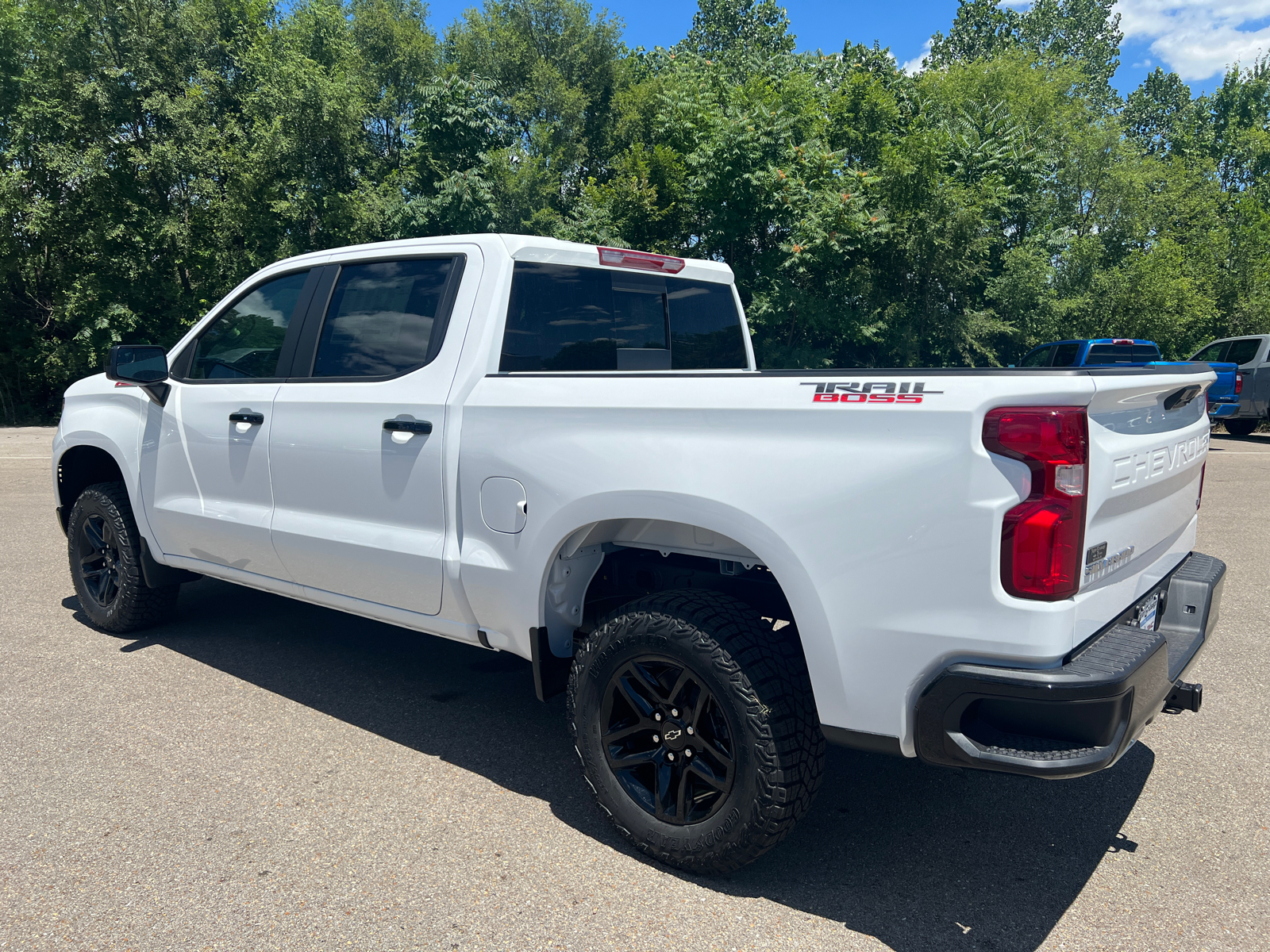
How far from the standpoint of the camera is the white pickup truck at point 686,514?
2156 mm

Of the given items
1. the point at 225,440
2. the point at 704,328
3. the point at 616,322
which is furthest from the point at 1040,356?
the point at 225,440

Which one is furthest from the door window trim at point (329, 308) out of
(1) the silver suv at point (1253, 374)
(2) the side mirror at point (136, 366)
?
(1) the silver suv at point (1253, 374)

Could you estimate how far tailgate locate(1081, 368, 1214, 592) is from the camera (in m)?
2.23

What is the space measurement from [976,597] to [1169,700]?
3.65 feet

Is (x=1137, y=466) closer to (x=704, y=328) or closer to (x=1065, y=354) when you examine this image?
(x=704, y=328)

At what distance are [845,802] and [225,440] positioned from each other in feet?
10.3

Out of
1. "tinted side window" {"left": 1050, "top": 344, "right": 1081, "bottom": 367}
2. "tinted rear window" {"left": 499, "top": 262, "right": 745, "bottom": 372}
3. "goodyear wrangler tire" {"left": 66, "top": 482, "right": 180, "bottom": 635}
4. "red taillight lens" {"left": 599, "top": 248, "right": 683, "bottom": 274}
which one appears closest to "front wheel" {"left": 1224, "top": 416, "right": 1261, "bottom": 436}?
"tinted side window" {"left": 1050, "top": 344, "right": 1081, "bottom": 367}

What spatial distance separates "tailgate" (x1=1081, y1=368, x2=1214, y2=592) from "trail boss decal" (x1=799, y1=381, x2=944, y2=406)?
0.41 metres

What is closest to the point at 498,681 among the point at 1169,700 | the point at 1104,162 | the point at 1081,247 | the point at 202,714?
the point at 202,714

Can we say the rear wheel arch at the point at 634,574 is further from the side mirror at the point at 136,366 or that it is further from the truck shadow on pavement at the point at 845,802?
the side mirror at the point at 136,366

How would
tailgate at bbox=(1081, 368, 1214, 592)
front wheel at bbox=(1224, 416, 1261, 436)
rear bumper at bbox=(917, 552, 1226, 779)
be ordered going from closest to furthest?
rear bumper at bbox=(917, 552, 1226, 779)
tailgate at bbox=(1081, 368, 1214, 592)
front wheel at bbox=(1224, 416, 1261, 436)

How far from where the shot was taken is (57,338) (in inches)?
939

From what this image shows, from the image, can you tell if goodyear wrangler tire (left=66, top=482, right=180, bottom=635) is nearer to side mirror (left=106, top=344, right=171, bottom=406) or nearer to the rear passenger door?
side mirror (left=106, top=344, right=171, bottom=406)

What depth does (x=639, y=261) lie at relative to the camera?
396cm
